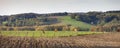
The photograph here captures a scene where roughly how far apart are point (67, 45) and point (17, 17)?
2888 inches

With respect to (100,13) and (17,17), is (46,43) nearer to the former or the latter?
(17,17)

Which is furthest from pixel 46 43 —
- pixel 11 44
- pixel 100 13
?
pixel 100 13

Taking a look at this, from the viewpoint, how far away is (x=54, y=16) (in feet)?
392

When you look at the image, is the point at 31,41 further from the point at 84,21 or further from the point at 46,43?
the point at 84,21

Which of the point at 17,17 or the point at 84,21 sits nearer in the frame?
the point at 17,17

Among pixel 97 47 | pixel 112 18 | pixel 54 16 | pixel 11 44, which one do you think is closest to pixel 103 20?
pixel 112 18

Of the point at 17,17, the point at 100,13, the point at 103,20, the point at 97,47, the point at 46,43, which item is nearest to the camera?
the point at 46,43

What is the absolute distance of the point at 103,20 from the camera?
110 meters

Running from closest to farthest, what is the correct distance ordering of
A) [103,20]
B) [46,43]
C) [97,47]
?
[46,43] → [97,47] → [103,20]

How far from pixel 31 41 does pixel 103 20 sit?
82222 mm

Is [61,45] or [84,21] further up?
[61,45]

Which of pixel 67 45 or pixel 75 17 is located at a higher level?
pixel 67 45

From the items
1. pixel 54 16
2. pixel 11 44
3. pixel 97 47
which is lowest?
pixel 54 16

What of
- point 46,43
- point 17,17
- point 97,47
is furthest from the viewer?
point 17,17
